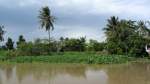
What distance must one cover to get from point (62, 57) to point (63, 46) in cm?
1464

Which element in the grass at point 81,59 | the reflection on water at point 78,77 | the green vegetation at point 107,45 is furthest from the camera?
the green vegetation at point 107,45

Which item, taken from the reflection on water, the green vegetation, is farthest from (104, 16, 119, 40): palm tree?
the reflection on water

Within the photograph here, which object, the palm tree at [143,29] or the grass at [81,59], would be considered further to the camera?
the palm tree at [143,29]

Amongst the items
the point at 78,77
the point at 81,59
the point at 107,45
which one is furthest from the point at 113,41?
the point at 78,77

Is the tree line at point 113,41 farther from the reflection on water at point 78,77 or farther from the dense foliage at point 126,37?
the reflection on water at point 78,77

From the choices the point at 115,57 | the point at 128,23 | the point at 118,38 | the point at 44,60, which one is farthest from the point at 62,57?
the point at 128,23

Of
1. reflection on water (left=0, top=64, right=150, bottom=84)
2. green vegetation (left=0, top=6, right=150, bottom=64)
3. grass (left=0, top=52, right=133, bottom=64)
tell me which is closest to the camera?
reflection on water (left=0, top=64, right=150, bottom=84)

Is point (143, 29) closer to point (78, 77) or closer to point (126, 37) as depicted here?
point (126, 37)

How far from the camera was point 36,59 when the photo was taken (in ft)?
126

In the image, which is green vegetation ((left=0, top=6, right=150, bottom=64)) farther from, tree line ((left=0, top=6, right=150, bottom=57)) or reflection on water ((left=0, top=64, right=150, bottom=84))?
reflection on water ((left=0, top=64, right=150, bottom=84))

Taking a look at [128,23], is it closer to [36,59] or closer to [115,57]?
[115,57]

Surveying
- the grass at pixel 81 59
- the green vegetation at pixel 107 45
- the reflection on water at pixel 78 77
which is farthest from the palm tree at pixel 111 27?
the reflection on water at pixel 78 77

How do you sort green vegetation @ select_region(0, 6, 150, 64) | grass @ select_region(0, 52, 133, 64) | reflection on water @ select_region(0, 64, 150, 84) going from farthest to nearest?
green vegetation @ select_region(0, 6, 150, 64) < grass @ select_region(0, 52, 133, 64) < reflection on water @ select_region(0, 64, 150, 84)

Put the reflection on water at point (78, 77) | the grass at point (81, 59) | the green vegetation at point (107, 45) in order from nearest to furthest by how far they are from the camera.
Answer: the reflection on water at point (78, 77)
the grass at point (81, 59)
the green vegetation at point (107, 45)
